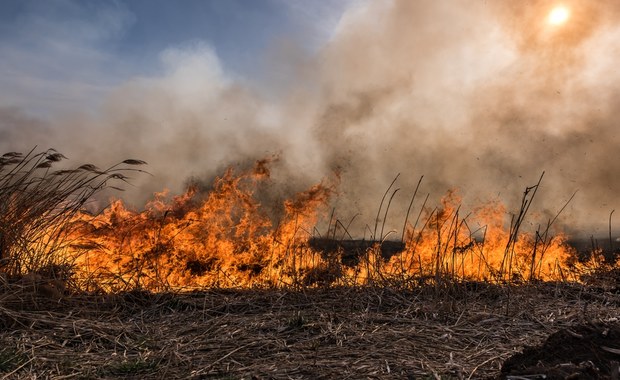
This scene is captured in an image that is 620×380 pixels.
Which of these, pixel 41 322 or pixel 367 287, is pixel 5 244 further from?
pixel 367 287

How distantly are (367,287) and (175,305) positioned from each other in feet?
6.06

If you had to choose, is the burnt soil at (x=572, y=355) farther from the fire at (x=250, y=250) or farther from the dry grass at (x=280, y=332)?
the fire at (x=250, y=250)

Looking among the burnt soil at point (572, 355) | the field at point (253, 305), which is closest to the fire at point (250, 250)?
the field at point (253, 305)

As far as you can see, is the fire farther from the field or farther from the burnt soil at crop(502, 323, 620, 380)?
the burnt soil at crop(502, 323, 620, 380)

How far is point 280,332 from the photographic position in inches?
142

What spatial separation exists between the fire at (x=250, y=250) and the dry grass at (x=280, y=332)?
363 mm

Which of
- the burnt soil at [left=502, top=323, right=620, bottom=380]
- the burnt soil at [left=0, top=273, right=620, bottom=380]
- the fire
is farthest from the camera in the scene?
the fire

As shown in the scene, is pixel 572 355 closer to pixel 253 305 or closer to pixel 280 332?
pixel 280 332

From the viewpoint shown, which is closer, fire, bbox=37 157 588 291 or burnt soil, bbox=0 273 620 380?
burnt soil, bbox=0 273 620 380

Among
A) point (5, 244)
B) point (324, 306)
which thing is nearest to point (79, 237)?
point (5, 244)

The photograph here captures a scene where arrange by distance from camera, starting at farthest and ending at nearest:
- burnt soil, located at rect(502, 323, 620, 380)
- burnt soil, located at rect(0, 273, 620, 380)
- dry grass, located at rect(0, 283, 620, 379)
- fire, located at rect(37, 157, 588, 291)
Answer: fire, located at rect(37, 157, 588, 291) → dry grass, located at rect(0, 283, 620, 379) → burnt soil, located at rect(0, 273, 620, 380) → burnt soil, located at rect(502, 323, 620, 380)

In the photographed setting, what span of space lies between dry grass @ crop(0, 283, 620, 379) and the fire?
0.36 meters

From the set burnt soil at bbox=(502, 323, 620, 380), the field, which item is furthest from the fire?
burnt soil at bbox=(502, 323, 620, 380)

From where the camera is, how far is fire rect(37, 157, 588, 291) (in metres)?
5.31
